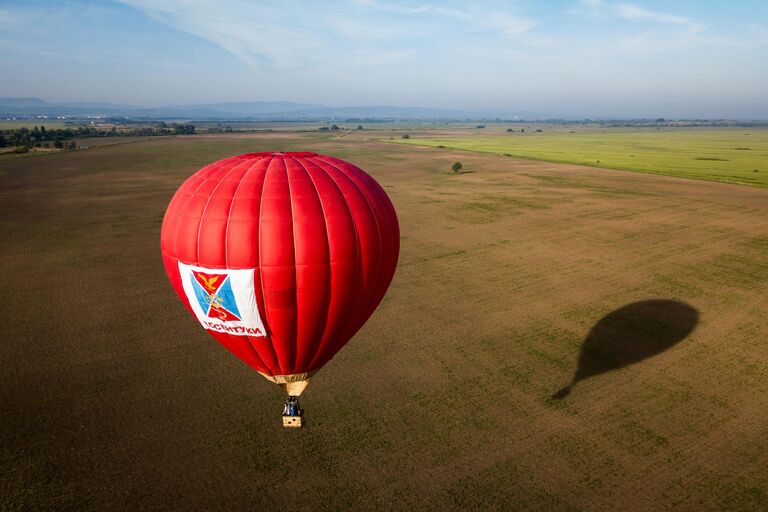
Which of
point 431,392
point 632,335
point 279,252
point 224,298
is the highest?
point 279,252

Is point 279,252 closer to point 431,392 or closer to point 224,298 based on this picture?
point 224,298

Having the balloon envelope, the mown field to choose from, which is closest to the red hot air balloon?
the balloon envelope

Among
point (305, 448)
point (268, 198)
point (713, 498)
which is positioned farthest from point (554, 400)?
point (268, 198)

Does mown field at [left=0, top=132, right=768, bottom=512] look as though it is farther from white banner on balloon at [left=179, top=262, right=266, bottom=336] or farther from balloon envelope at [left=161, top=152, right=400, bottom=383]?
white banner on balloon at [left=179, top=262, right=266, bottom=336]

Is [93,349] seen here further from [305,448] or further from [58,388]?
[305,448]

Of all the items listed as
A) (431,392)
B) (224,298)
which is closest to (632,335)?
(431,392)

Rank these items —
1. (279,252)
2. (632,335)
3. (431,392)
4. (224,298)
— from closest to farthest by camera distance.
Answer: (279,252)
(224,298)
(431,392)
(632,335)
